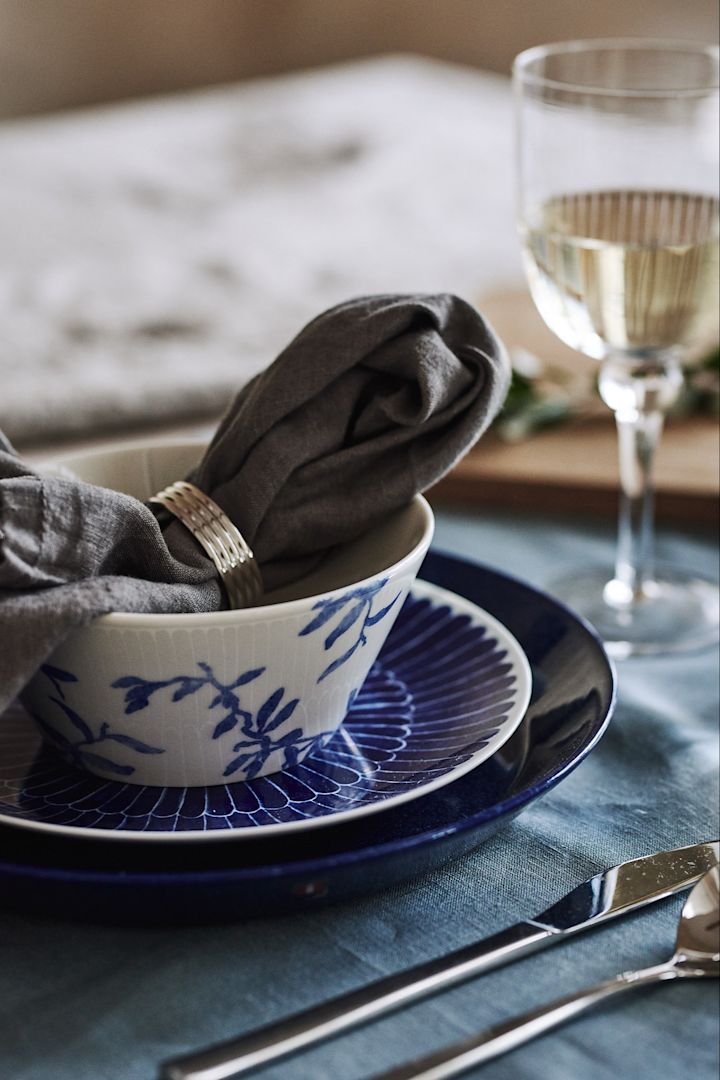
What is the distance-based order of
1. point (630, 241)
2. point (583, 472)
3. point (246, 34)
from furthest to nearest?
1. point (246, 34)
2. point (583, 472)
3. point (630, 241)

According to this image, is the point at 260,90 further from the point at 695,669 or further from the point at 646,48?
the point at 695,669

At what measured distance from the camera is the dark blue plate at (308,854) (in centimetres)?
35

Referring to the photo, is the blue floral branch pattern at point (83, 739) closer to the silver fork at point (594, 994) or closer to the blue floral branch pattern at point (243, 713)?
the blue floral branch pattern at point (243, 713)

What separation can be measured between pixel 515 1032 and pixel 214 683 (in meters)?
0.14

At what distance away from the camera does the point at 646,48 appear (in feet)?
2.12

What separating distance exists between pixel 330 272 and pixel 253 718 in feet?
2.49

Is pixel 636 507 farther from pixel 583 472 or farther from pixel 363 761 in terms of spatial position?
pixel 363 761

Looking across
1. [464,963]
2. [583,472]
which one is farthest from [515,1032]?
[583,472]

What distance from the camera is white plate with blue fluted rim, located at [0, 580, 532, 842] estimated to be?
15.7 inches

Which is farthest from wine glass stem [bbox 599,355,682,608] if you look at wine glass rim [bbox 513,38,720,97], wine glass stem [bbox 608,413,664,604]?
wine glass rim [bbox 513,38,720,97]

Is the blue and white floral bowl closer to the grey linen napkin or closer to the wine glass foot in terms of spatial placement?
the grey linen napkin

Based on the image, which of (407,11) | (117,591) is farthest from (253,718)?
(407,11)

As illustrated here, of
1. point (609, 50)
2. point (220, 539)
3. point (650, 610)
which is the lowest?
point (650, 610)

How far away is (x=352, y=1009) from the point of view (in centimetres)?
33
